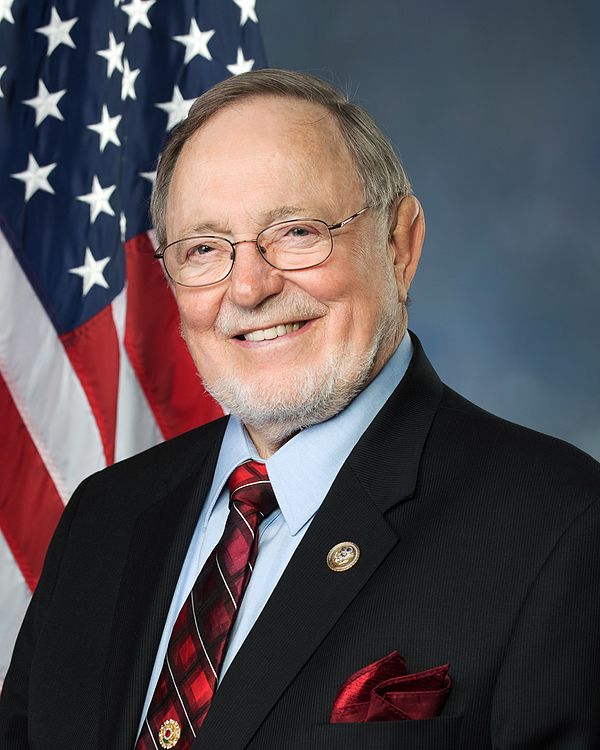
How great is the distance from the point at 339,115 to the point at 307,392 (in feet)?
2.04

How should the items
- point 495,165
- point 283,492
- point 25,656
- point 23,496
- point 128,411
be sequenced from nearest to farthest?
point 283,492, point 25,656, point 23,496, point 128,411, point 495,165

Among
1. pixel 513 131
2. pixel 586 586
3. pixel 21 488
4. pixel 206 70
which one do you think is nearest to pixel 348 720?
pixel 586 586

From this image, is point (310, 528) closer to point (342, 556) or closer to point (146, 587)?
point (342, 556)

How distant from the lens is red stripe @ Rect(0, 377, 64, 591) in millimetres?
3479

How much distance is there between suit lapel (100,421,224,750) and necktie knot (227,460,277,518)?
5.5 inches

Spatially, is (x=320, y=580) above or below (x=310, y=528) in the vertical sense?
below

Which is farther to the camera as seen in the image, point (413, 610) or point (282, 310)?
point (282, 310)

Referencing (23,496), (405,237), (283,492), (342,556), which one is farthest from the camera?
(23,496)

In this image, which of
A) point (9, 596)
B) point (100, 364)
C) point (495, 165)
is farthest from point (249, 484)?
point (495, 165)

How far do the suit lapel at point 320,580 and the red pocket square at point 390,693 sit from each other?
11 cm

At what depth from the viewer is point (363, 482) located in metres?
2.09

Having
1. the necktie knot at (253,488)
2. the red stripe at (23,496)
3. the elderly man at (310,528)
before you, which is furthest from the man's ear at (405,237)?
the red stripe at (23,496)

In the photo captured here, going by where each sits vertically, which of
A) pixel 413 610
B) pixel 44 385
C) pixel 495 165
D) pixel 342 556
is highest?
pixel 495 165

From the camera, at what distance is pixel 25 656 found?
2.57 meters
